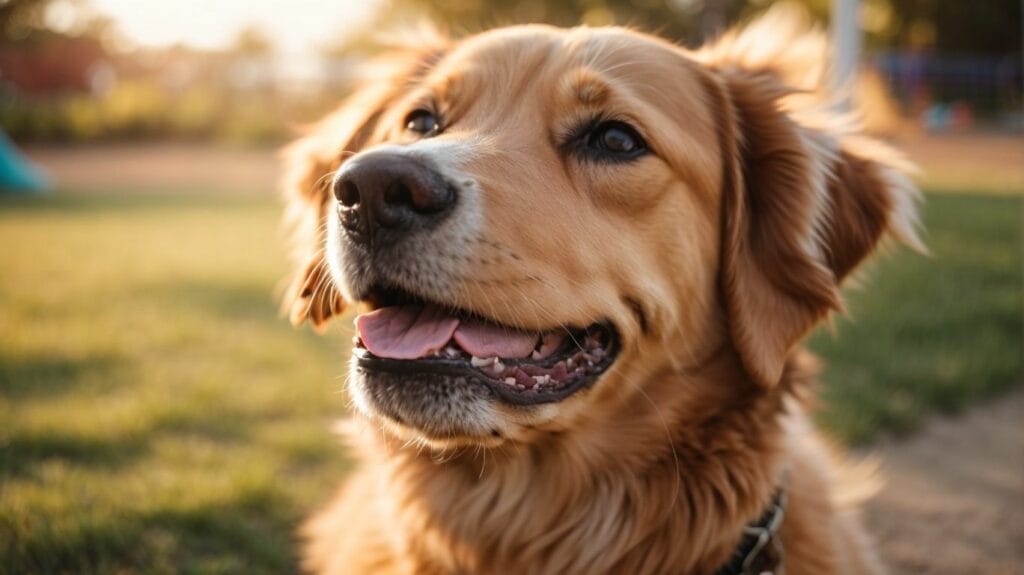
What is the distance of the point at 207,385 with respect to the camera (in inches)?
182

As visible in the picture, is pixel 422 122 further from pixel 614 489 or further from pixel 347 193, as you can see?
pixel 614 489

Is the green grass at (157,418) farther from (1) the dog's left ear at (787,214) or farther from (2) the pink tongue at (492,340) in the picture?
(1) the dog's left ear at (787,214)

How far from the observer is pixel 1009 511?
3.56 m

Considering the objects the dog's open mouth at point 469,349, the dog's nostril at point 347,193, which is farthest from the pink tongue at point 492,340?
the dog's nostril at point 347,193

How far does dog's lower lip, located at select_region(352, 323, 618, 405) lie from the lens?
82.1 inches

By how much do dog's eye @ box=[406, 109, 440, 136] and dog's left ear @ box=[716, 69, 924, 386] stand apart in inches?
40.6

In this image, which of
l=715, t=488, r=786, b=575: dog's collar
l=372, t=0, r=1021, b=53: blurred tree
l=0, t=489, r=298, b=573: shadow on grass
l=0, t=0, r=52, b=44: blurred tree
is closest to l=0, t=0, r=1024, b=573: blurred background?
l=0, t=489, r=298, b=573: shadow on grass

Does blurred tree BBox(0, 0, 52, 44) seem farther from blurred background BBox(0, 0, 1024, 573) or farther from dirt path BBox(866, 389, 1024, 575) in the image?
dirt path BBox(866, 389, 1024, 575)

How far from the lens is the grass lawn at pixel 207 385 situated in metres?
3.05

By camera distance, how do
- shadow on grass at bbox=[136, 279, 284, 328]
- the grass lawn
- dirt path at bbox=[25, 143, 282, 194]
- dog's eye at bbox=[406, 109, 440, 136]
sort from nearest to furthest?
dog's eye at bbox=[406, 109, 440, 136]
the grass lawn
shadow on grass at bbox=[136, 279, 284, 328]
dirt path at bbox=[25, 143, 282, 194]

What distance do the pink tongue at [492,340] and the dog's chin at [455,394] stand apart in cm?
2

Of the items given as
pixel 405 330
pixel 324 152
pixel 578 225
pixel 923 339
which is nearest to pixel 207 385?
pixel 324 152

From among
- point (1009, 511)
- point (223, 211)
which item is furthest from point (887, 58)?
point (1009, 511)

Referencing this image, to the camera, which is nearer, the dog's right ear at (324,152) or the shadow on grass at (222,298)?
the dog's right ear at (324,152)
